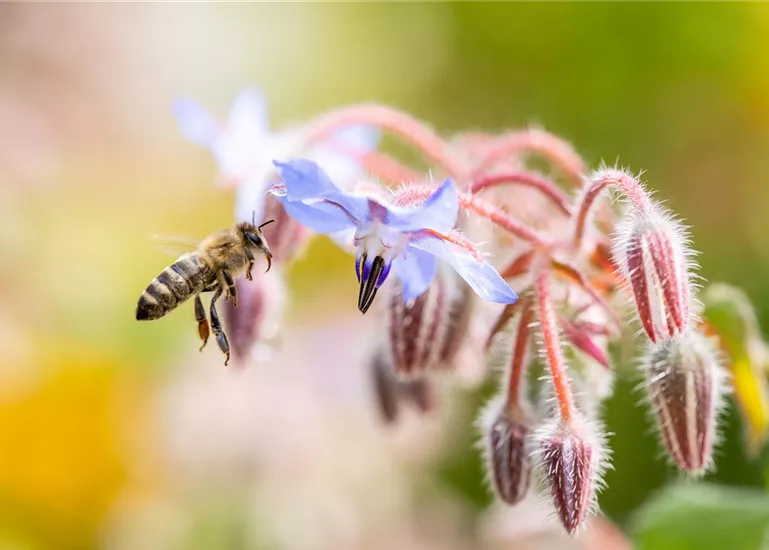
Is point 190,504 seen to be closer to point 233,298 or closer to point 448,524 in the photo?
point 448,524

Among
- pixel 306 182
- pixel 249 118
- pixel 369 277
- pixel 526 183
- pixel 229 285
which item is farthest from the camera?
pixel 249 118

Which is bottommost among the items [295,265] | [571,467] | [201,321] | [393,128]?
[571,467]

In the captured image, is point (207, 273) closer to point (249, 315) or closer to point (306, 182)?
point (249, 315)

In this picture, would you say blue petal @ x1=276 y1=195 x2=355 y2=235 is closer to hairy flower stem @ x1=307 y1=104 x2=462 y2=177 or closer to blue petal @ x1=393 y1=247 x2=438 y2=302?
blue petal @ x1=393 y1=247 x2=438 y2=302

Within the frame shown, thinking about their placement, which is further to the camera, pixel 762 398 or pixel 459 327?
pixel 762 398

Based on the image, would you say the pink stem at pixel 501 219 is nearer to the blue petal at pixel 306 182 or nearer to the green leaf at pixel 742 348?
the blue petal at pixel 306 182

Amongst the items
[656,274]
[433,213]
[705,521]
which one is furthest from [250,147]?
[705,521]

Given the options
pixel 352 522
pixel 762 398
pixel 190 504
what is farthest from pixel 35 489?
pixel 762 398
